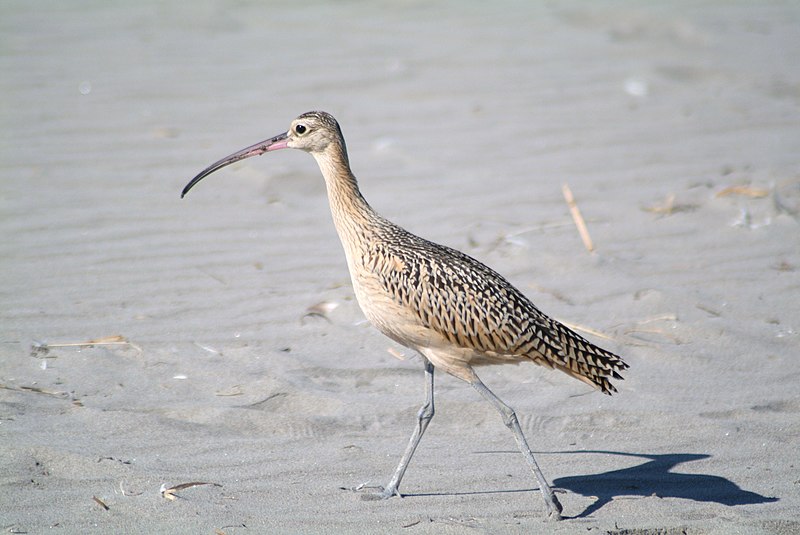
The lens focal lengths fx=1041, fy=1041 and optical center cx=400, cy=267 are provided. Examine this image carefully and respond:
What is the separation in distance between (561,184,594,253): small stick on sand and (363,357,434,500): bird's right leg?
285 cm

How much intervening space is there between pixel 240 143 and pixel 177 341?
335cm

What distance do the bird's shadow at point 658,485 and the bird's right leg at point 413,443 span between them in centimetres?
69

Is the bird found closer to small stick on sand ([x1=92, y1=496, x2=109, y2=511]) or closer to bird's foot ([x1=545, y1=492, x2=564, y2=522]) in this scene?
bird's foot ([x1=545, y1=492, x2=564, y2=522])

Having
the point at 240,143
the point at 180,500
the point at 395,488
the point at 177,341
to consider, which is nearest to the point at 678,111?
the point at 240,143

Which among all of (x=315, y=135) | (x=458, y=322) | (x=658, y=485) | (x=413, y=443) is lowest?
(x=658, y=485)

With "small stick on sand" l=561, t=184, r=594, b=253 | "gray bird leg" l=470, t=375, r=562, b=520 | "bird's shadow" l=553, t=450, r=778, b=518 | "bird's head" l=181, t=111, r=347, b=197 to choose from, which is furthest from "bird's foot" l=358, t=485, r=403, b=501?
"small stick on sand" l=561, t=184, r=594, b=253

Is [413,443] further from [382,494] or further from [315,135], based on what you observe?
[315,135]

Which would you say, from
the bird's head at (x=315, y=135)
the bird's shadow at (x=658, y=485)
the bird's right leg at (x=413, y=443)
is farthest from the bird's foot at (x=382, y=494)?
the bird's head at (x=315, y=135)

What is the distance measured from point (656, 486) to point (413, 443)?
1175mm

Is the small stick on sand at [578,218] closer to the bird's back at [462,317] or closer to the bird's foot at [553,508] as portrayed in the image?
the bird's back at [462,317]

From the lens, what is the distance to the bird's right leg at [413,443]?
472 centimetres


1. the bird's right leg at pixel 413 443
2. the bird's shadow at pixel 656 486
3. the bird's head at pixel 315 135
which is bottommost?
the bird's shadow at pixel 656 486

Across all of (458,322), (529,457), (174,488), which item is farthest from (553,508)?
(174,488)

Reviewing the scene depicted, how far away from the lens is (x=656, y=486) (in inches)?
195
